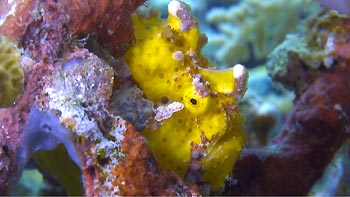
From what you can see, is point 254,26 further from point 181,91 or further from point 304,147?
point 181,91

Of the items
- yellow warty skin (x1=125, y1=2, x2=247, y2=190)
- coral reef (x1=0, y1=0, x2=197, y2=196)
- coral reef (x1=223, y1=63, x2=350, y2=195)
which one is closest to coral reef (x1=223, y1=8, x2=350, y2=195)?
coral reef (x1=223, y1=63, x2=350, y2=195)

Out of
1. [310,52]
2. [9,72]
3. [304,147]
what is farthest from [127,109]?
[310,52]

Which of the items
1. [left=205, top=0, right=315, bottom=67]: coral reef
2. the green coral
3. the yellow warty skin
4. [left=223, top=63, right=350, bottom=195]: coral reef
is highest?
[left=205, top=0, right=315, bottom=67]: coral reef

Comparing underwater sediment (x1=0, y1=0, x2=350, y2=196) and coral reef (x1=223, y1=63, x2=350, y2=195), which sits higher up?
underwater sediment (x1=0, y1=0, x2=350, y2=196)

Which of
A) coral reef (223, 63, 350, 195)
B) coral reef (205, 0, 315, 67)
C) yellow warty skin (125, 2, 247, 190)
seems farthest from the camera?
coral reef (205, 0, 315, 67)

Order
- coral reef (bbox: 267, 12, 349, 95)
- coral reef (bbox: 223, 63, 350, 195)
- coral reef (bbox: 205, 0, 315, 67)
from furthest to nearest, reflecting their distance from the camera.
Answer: coral reef (bbox: 205, 0, 315, 67)
coral reef (bbox: 267, 12, 349, 95)
coral reef (bbox: 223, 63, 350, 195)

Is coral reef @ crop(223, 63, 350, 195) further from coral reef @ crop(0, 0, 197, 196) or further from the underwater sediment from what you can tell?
coral reef @ crop(0, 0, 197, 196)

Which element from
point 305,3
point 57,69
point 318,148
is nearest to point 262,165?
point 318,148
